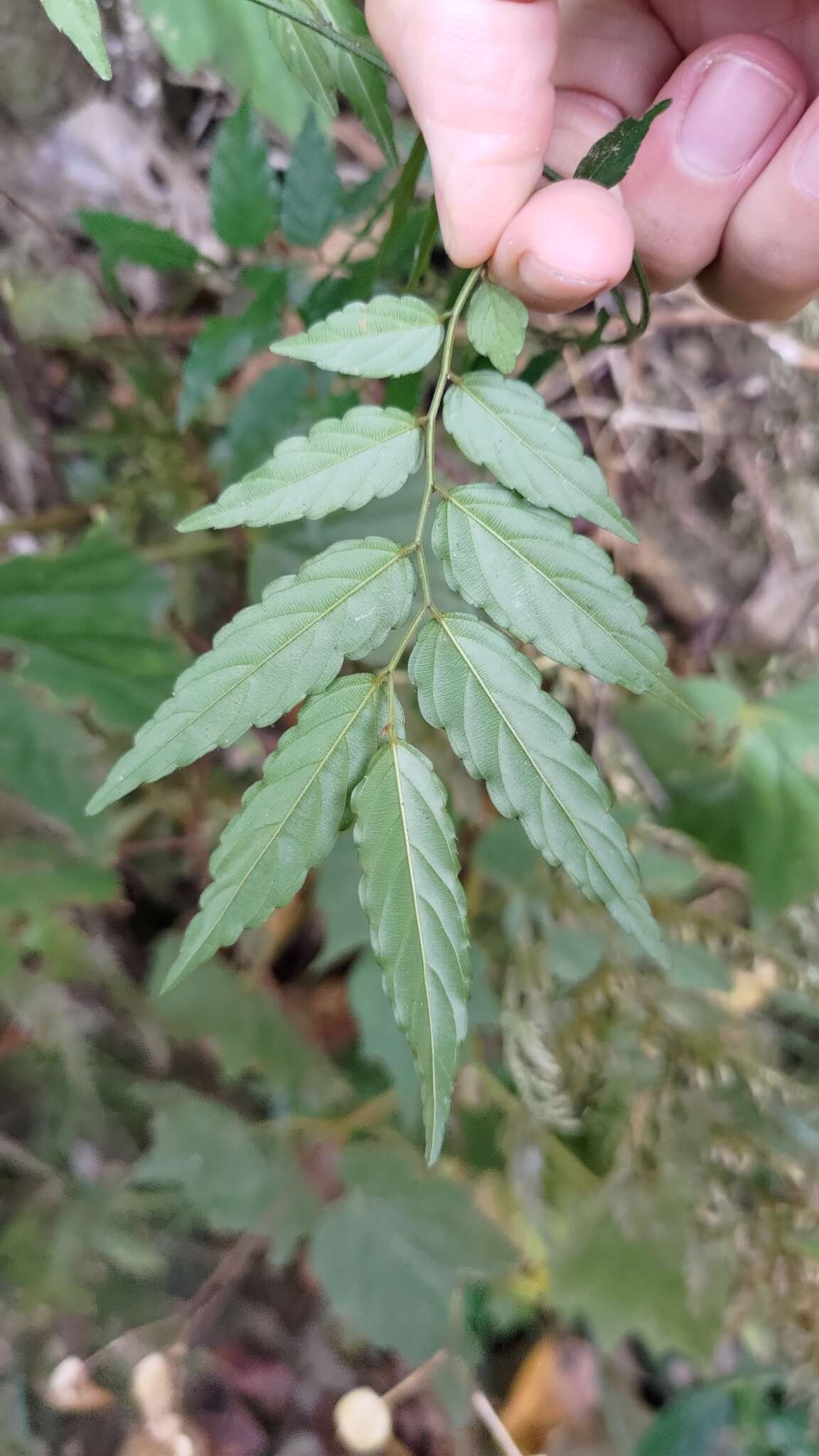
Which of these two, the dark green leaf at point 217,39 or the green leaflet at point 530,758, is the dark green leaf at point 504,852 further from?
the dark green leaf at point 217,39

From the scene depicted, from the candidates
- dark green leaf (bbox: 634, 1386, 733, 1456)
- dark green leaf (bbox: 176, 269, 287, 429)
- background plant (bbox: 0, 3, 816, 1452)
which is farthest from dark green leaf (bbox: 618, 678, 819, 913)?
dark green leaf (bbox: 634, 1386, 733, 1456)

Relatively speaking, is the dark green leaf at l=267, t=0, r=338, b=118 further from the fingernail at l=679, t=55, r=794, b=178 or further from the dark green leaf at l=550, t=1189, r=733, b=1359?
the dark green leaf at l=550, t=1189, r=733, b=1359

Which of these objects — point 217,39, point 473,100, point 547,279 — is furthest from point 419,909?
point 217,39

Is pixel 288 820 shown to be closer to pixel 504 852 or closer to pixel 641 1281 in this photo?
pixel 504 852

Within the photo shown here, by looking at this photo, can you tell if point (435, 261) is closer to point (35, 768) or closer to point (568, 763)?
point (35, 768)

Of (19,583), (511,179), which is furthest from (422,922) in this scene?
(19,583)
